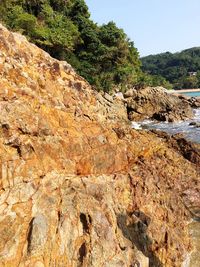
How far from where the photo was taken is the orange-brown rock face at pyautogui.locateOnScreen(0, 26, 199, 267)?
10172mm

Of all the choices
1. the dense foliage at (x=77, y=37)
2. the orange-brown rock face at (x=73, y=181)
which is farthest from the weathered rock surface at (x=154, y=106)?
the orange-brown rock face at (x=73, y=181)

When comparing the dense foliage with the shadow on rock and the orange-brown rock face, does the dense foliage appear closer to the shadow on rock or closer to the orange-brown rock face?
the orange-brown rock face

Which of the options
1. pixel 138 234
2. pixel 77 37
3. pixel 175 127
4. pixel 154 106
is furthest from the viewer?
pixel 154 106

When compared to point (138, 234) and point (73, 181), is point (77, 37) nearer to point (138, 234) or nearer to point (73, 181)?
point (73, 181)

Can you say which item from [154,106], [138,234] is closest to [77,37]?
[154,106]

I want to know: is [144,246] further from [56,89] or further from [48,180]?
[56,89]

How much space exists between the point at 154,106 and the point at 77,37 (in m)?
17.3

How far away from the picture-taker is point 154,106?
60281mm

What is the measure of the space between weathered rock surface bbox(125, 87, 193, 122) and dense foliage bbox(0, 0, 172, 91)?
15.4ft

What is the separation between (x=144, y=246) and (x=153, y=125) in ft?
125

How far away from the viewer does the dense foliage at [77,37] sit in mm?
49000

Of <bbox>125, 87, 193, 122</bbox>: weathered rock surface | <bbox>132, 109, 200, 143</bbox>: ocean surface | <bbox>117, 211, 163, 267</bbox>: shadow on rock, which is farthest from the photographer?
<bbox>125, 87, 193, 122</bbox>: weathered rock surface

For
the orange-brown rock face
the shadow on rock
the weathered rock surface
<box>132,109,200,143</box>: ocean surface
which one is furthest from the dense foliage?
the shadow on rock

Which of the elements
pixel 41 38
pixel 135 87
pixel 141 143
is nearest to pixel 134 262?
pixel 141 143
